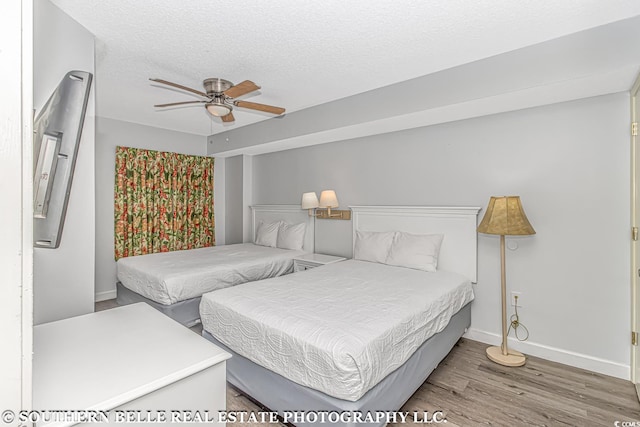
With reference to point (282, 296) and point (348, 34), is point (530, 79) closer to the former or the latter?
point (348, 34)

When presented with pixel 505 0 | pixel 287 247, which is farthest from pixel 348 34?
pixel 287 247

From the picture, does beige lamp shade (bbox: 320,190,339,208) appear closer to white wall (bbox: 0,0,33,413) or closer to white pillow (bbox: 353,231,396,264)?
white pillow (bbox: 353,231,396,264)

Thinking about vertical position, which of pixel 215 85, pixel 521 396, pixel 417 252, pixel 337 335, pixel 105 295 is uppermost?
pixel 215 85

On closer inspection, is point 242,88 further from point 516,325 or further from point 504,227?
point 516,325

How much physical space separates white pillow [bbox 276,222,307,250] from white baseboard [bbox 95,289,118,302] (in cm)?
234

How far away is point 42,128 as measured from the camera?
116cm

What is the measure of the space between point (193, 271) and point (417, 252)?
91.3 inches

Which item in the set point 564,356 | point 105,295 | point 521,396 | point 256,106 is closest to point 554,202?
point 564,356

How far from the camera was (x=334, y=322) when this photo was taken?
182 cm

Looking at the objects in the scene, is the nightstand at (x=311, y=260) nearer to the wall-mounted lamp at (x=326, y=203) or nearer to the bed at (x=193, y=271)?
the bed at (x=193, y=271)

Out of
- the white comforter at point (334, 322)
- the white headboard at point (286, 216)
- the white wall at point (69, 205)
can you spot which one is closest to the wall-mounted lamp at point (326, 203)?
the white headboard at point (286, 216)

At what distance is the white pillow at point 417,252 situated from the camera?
3127 millimetres

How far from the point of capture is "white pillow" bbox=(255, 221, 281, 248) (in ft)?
15.6

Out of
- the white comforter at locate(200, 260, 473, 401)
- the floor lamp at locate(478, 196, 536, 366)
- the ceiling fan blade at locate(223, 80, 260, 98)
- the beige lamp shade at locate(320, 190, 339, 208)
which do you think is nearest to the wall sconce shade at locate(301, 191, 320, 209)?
the beige lamp shade at locate(320, 190, 339, 208)
